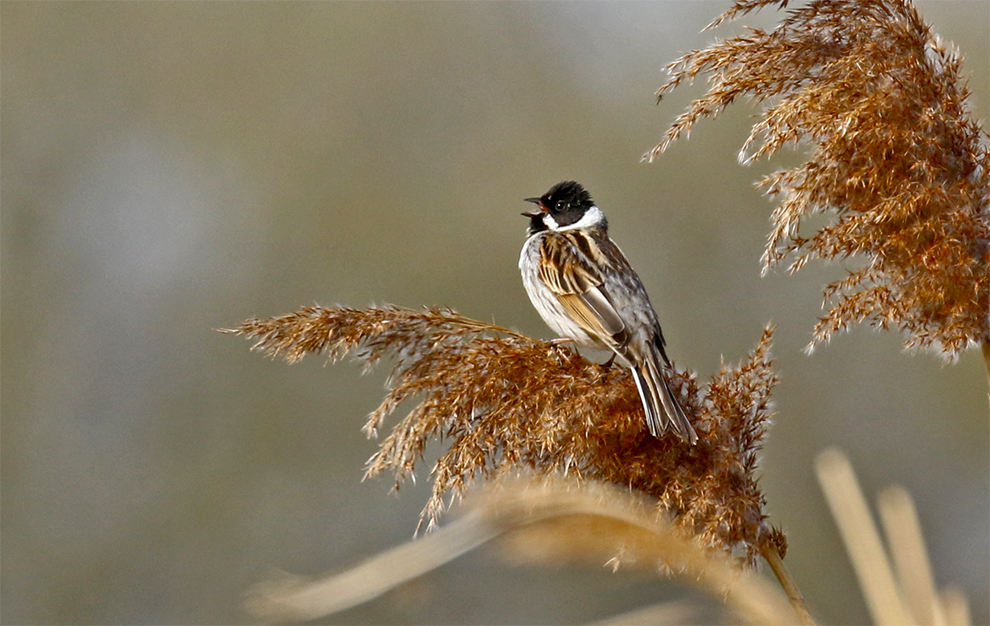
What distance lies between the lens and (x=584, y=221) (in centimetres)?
427

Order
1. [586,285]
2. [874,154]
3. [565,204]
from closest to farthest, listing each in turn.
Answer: [874,154], [586,285], [565,204]

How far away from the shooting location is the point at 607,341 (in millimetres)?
3213

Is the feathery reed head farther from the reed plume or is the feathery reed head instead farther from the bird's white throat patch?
the bird's white throat patch

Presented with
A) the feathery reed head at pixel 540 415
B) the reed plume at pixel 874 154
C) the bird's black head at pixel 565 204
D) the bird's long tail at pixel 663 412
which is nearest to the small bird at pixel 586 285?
the bird's black head at pixel 565 204

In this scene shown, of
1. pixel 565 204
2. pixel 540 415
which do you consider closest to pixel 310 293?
pixel 565 204

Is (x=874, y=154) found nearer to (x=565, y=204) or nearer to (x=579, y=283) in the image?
(x=579, y=283)

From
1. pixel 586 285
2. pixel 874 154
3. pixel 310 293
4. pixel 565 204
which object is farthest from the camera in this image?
pixel 310 293

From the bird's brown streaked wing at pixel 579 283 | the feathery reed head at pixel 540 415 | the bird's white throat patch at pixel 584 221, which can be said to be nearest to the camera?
the feathery reed head at pixel 540 415

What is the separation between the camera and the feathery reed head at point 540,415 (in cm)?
181

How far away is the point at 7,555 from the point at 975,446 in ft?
25.5

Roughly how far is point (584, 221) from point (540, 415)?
7.77ft

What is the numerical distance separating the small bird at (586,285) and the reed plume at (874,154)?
0.76 meters

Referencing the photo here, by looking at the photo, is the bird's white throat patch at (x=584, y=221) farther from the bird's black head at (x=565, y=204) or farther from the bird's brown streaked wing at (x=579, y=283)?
the bird's brown streaked wing at (x=579, y=283)

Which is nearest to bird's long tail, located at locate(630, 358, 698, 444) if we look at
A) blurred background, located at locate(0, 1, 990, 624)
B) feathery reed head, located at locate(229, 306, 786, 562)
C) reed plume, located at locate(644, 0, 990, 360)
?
feathery reed head, located at locate(229, 306, 786, 562)
